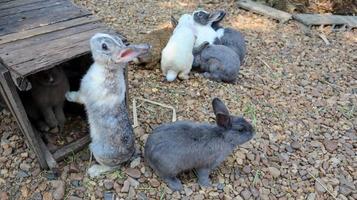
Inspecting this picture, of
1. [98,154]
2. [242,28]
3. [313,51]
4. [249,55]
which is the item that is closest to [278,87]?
[249,55]

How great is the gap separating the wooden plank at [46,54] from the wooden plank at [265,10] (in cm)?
363

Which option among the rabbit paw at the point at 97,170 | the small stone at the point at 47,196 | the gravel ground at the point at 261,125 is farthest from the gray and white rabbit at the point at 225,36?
the small stone at the point at 47,196

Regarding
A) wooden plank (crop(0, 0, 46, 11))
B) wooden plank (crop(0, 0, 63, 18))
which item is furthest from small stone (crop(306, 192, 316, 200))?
wooden plank (crop(0, 0, 46, 11))

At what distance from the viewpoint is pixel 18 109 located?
257cm

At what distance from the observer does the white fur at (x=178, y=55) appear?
12.9 feet

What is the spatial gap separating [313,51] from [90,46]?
334 cm

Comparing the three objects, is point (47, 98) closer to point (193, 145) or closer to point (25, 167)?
point (25, 167)

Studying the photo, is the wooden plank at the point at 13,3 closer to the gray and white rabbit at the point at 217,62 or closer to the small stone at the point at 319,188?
the gray and white rabbit at the point at 217,62

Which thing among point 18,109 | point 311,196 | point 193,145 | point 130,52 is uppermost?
point 130,52

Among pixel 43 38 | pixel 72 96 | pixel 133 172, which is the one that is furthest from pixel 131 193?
pixel 43 38

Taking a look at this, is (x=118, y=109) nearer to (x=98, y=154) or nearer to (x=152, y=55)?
(x=98, y=154)

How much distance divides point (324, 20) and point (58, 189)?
4.48m

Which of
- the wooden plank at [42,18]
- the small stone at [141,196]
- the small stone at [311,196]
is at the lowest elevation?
the small stone at [311,196]

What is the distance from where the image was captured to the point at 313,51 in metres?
4.99
